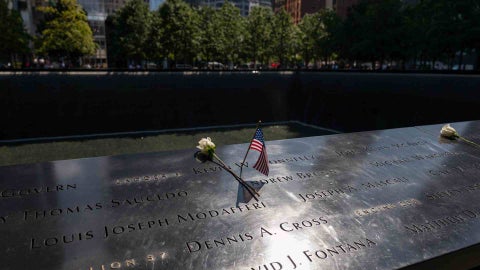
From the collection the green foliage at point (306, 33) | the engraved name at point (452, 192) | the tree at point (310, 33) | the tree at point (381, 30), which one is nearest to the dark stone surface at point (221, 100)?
the green foliage at point (306, 33)

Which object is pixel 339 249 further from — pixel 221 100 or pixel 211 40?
pixel 211 40

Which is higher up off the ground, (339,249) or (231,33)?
(231,33)

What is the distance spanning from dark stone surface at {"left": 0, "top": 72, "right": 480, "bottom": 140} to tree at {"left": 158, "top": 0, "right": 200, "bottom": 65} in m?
12.1

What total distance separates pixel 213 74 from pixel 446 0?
1461 cm

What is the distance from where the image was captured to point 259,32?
1533 inches

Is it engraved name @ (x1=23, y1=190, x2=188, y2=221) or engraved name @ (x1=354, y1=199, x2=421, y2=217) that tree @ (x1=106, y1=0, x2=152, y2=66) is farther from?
engraved name @ (x1=354, y1=199, x2=421, y2=217)

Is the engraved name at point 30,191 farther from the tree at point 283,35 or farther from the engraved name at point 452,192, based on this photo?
the tree at point 283,35

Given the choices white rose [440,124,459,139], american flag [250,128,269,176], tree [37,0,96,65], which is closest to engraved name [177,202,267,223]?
american flag [250,128,269,176]

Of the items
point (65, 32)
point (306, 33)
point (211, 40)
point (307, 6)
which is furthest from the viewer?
point (307, 6)

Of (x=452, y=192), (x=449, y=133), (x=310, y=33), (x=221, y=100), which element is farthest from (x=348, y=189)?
(x=310, y=33)

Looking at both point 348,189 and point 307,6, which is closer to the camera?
point 348,189

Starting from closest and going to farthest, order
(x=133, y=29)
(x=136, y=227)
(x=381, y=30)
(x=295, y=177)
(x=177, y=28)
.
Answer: (x=136, y=227)
(x=295, y=177)
(x=381, y=30)
(x=177, y=28)
(x=133, y=29)

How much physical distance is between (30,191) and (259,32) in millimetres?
37804

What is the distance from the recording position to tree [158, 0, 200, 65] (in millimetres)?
31562
